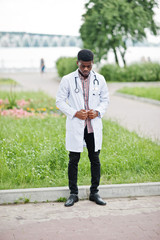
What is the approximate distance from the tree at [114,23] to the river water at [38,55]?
466 cm

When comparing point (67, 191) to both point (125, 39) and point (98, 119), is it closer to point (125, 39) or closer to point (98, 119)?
point (98, 119)

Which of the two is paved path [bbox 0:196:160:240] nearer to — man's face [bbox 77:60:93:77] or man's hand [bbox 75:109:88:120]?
man's hand [bbox 75:109:88:120]

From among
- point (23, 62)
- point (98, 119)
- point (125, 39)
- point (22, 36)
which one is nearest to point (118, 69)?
point (125, 39)

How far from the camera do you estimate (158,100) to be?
594 inches

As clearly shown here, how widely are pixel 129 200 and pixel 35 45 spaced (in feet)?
190

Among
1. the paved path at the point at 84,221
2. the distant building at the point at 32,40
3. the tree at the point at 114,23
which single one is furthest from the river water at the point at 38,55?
the paved path at the point at 84,221

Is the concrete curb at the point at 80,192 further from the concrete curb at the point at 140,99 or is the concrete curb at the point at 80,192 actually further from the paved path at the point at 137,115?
the concrete curb at the point at 140,99

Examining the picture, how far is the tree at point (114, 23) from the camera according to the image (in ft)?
86.2

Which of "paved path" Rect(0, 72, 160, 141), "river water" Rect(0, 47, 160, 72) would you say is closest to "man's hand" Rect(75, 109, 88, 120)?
"paved path" Rect(0, 72, 160, 141)

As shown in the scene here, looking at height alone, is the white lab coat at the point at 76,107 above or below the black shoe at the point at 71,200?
above

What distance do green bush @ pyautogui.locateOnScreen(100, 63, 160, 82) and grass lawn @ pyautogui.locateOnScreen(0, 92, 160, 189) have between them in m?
17.7

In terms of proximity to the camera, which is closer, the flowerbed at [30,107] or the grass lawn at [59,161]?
the grass lawn at [59,161]

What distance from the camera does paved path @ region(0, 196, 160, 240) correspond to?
3863 millimetres

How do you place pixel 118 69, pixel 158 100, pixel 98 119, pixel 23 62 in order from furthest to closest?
pixel 23 62, pixel 118 69, pixel 158 100, pixel 98 119
